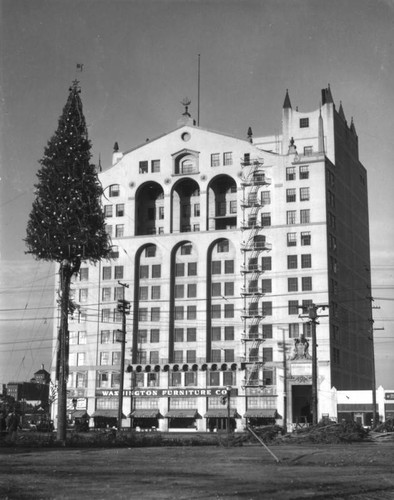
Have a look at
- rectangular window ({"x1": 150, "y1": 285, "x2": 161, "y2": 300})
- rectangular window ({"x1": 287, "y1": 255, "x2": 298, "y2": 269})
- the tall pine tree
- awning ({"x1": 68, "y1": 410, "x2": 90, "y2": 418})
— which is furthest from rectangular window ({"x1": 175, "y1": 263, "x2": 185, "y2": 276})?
the tall pine tree

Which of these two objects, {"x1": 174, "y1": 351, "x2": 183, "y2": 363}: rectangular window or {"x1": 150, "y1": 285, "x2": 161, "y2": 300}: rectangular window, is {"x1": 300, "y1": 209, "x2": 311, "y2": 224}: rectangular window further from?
{"x1": 174, "y1": 351, "x2": 183, "y2": 363}: rectangular window

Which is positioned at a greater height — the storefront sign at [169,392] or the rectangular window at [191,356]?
the rectangular window at [191,356]

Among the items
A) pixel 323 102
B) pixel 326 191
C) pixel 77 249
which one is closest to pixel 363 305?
pixel 326 191

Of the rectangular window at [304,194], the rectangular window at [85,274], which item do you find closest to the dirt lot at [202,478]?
the rectangular window at [304,194]

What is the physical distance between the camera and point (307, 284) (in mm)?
101562

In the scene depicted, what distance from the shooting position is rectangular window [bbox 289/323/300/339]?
100750mm

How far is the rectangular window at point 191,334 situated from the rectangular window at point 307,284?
16.8 m

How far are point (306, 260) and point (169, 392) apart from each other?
2649 cm

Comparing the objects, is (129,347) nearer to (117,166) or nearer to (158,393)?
(158,393)

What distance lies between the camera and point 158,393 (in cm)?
10562

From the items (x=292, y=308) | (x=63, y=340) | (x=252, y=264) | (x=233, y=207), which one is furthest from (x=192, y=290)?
(x=63, y=340)

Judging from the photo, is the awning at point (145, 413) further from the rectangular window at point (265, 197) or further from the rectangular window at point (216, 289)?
A: the rectangular window at point (265, 197)

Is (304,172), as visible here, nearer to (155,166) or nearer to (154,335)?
(155,166)

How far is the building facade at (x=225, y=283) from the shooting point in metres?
102
